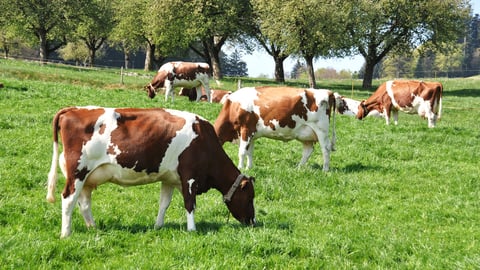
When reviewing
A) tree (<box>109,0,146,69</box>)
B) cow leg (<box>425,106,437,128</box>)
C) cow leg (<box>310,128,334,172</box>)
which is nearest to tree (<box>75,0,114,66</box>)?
tree (<box>109,0,146,69</box>)

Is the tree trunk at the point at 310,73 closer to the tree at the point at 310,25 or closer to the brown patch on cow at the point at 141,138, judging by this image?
the tree at the point at 310,25

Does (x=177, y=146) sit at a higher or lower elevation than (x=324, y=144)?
higher

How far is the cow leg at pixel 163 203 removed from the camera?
7.42m

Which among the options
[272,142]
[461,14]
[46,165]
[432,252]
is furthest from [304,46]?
[432,252]

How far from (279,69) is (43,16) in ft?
88.0

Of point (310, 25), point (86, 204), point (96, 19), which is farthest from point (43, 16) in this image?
point (86, 204)

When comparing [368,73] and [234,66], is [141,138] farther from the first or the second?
[234,66]

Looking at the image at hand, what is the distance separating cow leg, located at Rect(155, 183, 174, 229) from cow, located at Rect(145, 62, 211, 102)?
17.4m

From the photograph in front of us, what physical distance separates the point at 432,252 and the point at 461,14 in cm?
4952

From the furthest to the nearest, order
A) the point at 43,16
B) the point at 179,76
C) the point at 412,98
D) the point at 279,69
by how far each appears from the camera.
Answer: the point at 279,69, the point at 43,16, the point at 179,76, the point at 412,98

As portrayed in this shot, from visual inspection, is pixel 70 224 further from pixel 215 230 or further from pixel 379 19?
pixel 379 19

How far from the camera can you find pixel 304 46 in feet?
143

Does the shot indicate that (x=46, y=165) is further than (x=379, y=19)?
No

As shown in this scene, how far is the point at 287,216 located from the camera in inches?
341
